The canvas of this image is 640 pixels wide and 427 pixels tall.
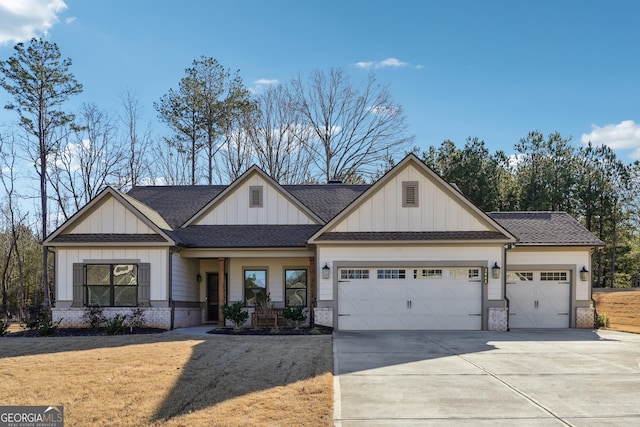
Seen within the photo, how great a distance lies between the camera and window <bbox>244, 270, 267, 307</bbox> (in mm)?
21453

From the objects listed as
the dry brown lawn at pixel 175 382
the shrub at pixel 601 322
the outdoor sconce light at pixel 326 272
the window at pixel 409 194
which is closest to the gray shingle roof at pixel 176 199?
the outdoor sconce light at pixel 326 272

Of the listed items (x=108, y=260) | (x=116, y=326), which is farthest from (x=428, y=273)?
(x=108, y=260)

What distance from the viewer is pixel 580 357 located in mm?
12594

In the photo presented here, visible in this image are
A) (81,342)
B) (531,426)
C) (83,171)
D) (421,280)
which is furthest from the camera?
(83,171)

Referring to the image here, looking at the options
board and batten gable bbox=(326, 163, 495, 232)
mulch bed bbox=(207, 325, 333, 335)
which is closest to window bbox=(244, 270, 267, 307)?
mulch bed bbox=(207, 325, 333, 335)

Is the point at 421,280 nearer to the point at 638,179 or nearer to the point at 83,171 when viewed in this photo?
the point at 83,171

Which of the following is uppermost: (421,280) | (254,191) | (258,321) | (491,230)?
(254,191)

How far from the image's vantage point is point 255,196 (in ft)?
73.1

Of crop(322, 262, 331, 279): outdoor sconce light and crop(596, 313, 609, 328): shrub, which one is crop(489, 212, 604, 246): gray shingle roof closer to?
crop(596, 313, 609, 328): shrub

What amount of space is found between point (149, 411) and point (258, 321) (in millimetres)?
11525

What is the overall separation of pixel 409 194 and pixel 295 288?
579 centimetres

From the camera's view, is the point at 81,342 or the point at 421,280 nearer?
the point at 81,342

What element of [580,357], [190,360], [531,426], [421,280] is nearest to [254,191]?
[421,280]

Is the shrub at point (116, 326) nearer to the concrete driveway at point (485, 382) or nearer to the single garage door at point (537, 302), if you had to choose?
the concrete driveway at point (485, 382)
